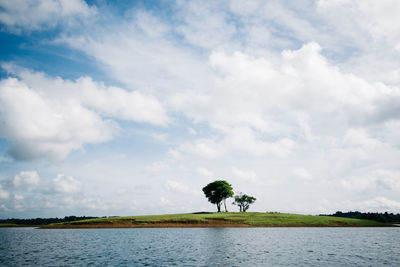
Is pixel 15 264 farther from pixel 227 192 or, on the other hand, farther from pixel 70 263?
pixel 227 192

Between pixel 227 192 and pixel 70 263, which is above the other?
pixel 227 192

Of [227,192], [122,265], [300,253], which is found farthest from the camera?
[227,192]

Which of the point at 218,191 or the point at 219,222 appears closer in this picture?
the point at 219,222

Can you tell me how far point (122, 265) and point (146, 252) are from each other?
11.3 meters

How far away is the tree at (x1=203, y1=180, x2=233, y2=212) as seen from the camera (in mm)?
158250

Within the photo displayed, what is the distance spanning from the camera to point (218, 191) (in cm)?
15988

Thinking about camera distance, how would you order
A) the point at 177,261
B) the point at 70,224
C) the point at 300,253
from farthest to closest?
1. the point at 70,224
2. the point at 300,253
3. the point at 177,261

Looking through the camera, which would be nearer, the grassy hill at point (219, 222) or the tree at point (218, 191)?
the grassy hill at point (219, 222)

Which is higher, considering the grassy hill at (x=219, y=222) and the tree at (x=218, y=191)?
the tree at (x=218, y=191)

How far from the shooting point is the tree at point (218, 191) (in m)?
158

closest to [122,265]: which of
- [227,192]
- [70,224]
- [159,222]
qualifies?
[159,222]

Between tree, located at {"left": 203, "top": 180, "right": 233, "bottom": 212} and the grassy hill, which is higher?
tree, located at {"left": 203, "top": 180, "right": 233, "bottom": 212}

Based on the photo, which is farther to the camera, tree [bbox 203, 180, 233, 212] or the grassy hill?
tree [bbox 203, 180, 233, 212]

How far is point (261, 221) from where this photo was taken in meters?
119
